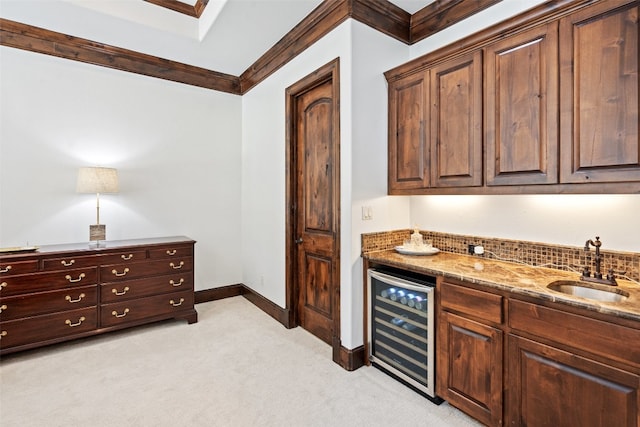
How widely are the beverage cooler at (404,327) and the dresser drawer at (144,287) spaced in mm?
2095

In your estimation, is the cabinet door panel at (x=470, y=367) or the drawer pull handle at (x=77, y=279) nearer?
the cabinet door panel at (x=470, y=367)

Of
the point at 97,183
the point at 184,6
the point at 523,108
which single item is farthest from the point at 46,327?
the point at 523,108

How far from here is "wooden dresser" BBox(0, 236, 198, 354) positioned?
267 cm

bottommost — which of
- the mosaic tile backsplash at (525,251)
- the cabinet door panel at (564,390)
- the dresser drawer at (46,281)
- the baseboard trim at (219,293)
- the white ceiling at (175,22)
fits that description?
the baseboard trim at (219,293)

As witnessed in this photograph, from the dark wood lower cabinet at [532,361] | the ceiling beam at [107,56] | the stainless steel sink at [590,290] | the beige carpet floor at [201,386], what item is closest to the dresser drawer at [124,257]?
the beige carpet floor at [201,386]

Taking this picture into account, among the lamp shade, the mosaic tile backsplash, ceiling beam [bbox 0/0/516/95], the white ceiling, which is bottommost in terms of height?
the mosaic tile backsplash

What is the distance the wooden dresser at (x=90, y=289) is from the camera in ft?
8.75

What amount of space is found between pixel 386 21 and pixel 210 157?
8.75 feet

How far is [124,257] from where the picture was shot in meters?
3.11

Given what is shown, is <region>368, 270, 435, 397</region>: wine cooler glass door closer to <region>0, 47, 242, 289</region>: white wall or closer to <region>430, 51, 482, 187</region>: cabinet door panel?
<region>430, 51, 482, 187</region>: cabinet door panel

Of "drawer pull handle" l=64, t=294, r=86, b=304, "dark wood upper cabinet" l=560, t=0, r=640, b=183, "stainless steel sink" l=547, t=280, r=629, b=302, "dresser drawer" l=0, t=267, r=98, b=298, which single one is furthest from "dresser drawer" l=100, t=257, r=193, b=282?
→ "dark wood upper cabinet" l=560, t=0, r=640, b=183

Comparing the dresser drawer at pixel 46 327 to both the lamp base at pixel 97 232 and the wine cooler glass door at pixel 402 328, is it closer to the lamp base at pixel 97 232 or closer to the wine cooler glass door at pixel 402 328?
the lamp base at pixel 97 232

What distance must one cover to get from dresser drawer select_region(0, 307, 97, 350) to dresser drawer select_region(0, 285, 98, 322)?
0.15 feet

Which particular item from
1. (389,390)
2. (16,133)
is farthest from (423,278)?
(16,133)
